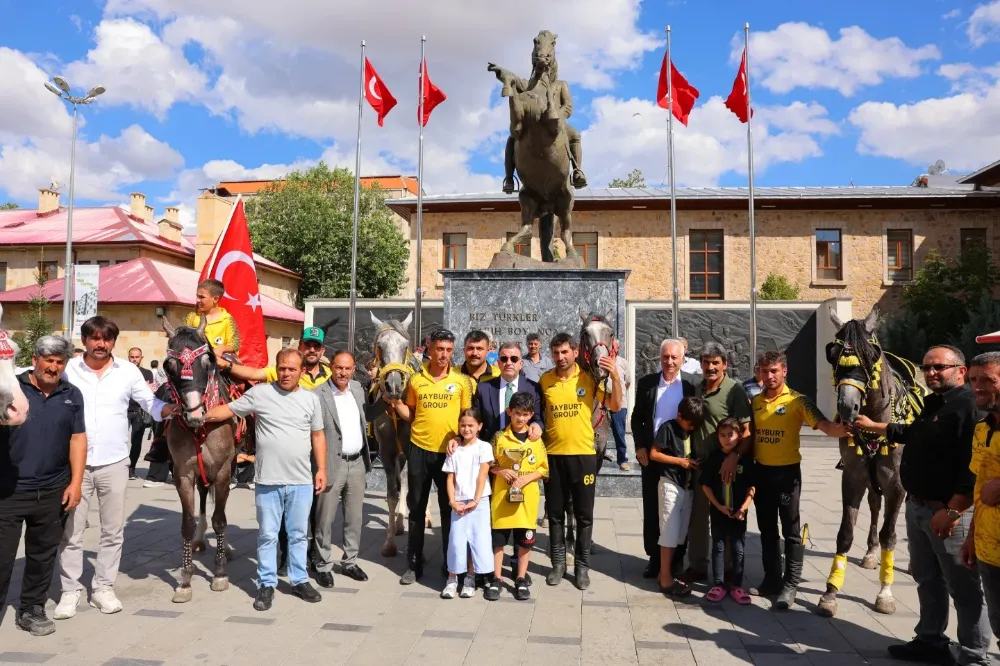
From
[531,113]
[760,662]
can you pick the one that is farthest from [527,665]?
[531,113]

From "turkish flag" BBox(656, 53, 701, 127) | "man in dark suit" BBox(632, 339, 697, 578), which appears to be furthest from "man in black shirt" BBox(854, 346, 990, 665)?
"turkish flag" BBox(656, 53, 701, 127)

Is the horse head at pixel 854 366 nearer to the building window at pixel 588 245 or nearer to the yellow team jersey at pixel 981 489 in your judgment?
the yellow team jersey at pixel 981 489

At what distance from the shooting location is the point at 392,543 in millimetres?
6457

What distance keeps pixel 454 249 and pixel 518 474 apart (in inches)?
949

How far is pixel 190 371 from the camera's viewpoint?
484 centimetres

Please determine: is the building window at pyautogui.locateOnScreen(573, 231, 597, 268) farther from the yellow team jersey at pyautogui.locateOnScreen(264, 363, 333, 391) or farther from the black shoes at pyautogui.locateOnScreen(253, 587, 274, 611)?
the black shoes at pyautogui.locateOnScreen(253, 587, 274, 611)

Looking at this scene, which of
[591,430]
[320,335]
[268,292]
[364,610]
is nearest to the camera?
[364,610]

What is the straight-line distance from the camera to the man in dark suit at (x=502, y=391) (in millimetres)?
5551

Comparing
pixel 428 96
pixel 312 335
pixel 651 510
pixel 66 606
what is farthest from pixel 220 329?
pixel 428 96

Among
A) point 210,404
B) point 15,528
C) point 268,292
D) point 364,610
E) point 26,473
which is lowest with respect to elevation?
point 364,610

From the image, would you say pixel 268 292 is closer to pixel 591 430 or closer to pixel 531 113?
pixel 531 113

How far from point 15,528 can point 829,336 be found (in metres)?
18.4

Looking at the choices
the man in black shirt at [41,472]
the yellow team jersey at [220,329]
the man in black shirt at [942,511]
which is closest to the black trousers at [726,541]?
the man in black shirt at [942,511]

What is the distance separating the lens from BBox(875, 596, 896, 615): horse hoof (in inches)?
192
